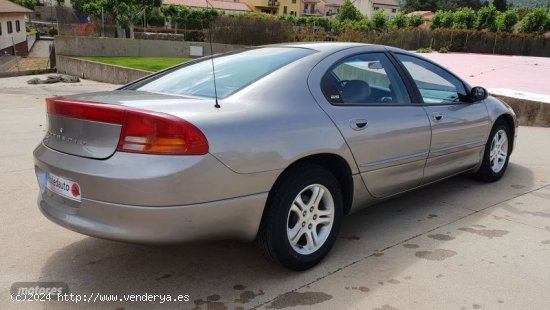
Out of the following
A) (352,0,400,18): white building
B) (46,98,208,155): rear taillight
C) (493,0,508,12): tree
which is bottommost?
(46,98,208,155): rear taillight

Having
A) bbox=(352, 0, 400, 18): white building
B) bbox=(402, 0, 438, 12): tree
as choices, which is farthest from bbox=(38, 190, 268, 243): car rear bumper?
bbox=(402, 0, 438, 12): tree

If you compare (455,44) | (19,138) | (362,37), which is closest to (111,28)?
(362,37)

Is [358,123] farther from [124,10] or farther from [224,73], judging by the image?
[124,10]

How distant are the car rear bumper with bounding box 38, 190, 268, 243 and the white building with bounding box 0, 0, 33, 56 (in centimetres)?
3984

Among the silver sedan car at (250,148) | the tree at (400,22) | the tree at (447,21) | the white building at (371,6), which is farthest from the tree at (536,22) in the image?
the white building at (371,6)

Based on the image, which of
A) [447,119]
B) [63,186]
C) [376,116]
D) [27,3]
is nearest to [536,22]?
[447,119]

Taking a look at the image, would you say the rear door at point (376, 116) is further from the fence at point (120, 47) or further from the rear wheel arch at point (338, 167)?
the fence at point (120, 47)

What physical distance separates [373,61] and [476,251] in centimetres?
161

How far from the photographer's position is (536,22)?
1500 inches

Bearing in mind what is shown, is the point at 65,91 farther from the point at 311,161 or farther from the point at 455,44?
the point at 455,44

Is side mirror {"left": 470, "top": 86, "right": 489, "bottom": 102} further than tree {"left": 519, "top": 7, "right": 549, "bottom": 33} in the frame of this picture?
No

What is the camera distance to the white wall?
125 ft

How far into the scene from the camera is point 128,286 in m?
2.94

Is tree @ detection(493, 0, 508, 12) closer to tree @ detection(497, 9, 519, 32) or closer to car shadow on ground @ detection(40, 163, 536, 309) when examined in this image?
tree @ detection(497, 9, 519, 32)
